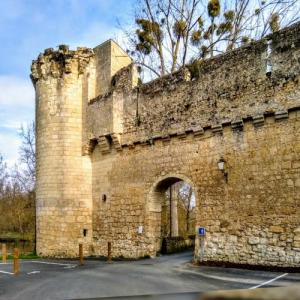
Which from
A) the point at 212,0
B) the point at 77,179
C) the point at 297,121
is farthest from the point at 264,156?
the point at 212,0

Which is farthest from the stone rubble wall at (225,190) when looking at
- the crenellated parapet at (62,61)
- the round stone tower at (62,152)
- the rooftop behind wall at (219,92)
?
the crenellated parapet at (62,61)

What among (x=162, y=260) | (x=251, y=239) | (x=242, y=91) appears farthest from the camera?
(x=162, y=260)

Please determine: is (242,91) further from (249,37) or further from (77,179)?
(249,37)

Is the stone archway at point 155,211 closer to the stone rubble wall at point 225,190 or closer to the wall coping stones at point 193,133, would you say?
the stone rubble wall at point 225,190

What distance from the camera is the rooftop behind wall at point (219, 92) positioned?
39.1 ft

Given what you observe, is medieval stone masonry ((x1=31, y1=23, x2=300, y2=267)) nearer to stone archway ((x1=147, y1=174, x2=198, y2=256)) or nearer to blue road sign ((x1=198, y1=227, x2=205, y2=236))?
stone archway ((x1=147, y1=174, x2=198, y2=256))

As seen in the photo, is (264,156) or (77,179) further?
(77,179)

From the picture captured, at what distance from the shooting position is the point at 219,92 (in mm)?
13492

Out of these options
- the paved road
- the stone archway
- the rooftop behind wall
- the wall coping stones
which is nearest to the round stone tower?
the wall coping stones

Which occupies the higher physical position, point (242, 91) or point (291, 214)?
point (242, 91)

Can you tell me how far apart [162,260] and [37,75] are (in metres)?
9.88

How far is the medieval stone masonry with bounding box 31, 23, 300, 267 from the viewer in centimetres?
1173

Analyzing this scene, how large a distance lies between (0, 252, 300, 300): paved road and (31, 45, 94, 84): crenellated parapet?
8770 millimetres

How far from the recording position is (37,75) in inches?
741
